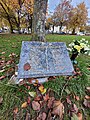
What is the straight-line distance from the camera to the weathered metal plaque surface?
2.25 meters

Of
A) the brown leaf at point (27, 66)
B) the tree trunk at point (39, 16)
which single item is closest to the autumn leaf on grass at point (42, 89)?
the brown leaf at point (27, 66)

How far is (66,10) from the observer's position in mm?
26719

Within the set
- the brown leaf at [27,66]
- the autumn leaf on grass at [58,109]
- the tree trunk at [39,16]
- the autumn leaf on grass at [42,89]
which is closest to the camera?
the autumn leaf on grass at [58,109]

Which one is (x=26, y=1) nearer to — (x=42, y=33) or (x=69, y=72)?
(x=42, y=33)

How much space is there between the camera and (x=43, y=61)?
2424mm

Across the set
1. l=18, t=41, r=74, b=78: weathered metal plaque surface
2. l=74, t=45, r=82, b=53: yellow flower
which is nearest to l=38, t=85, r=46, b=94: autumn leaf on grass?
l=18, t=41, r=74, b=78: weathered metal plaque surface

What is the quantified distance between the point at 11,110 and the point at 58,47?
4.94 ft

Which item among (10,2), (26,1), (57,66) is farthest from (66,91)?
(26,1)

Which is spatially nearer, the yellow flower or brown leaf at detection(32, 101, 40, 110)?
brown leaf at detection(32, 101, 40, 110)

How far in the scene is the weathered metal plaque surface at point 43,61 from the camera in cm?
225

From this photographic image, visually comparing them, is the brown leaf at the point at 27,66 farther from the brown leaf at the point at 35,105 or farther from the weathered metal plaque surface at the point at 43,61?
the brown leaf at the point at 35,105

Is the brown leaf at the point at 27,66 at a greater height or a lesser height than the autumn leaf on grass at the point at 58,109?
greater

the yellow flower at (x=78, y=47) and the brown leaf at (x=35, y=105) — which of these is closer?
the brown leaf at (x=35, y=105)

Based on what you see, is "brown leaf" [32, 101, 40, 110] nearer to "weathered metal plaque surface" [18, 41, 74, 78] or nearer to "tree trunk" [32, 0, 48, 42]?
"weathered metal plaque surface" [18, 41, 74, 78]
